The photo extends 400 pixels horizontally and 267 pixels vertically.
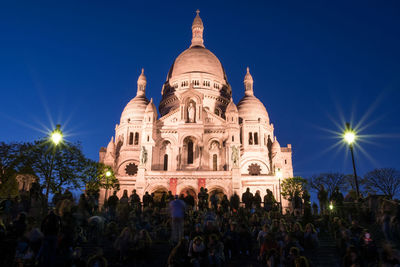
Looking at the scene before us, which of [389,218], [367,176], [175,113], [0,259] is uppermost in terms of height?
[175,113]

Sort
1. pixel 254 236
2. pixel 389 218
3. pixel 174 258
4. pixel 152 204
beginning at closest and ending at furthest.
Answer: pixel 174 258, pixel 389 218, pixel 254 236, pixel 152 204

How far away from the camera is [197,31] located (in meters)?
82.0

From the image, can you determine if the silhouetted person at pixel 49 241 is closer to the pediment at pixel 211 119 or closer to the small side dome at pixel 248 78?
the pediment at pixel 211 119

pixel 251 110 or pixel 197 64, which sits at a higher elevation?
pixel 197 64

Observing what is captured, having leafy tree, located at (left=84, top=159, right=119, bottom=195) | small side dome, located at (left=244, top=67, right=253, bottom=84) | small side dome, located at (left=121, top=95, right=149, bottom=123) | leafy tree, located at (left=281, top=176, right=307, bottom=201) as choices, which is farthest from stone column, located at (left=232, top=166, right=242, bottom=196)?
small side dome, located at (left=244, top=67, right=253, bottom=84)

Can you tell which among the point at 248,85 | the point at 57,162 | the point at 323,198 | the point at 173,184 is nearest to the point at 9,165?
the point at 57,162

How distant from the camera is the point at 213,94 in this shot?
6450 cm

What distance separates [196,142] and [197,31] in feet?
135

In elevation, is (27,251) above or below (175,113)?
below

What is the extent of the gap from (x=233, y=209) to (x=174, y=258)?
16.6 metres

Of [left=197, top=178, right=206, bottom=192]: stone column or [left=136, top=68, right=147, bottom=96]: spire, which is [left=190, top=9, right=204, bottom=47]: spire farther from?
[left=197, top=178, right=206, bottom=192]: stone column

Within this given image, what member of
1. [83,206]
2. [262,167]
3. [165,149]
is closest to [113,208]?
[83,206]

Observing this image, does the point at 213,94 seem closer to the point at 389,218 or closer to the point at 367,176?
the point at 367,176

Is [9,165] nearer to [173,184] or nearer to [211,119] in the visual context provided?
[173,184]
